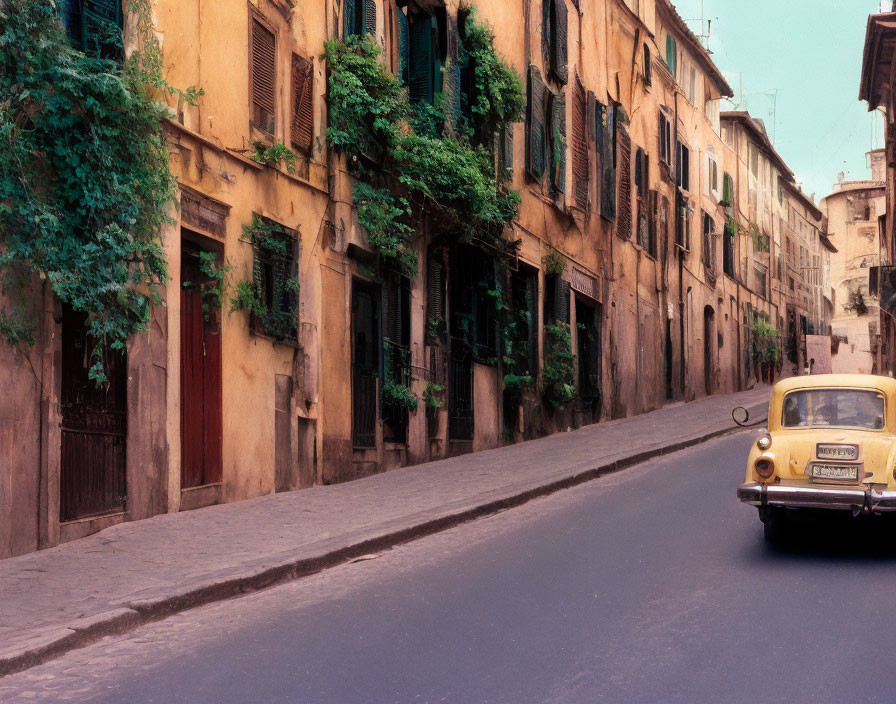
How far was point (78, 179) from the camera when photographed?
30.6ft

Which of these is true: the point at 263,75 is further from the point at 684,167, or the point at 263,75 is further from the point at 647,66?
the point at 684,167

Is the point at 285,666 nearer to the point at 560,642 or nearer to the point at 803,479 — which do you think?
the point at 560,642

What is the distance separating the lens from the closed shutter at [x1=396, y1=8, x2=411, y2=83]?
644 inches

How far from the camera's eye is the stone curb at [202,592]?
626cm

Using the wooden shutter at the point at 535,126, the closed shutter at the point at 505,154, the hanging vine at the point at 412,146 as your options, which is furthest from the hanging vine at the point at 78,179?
the wooden shutter at the point at 535,126

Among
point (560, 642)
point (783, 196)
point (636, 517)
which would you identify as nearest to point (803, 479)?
point (636, 517)

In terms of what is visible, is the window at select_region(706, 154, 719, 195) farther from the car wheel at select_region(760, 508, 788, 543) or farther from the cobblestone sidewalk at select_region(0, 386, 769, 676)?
the car wheel at select_region(760, 508, 788, 543)

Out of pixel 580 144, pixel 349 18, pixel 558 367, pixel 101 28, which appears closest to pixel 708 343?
pixel 580 144

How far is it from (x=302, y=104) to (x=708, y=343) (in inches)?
1011

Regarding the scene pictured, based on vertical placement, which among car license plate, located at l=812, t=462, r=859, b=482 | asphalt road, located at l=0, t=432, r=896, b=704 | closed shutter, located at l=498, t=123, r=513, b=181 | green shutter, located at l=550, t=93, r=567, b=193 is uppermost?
green shutter, located at l=550, t=93, r=567, b=193

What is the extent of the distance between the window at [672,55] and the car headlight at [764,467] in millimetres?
24983

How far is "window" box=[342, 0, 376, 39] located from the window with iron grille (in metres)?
1.75

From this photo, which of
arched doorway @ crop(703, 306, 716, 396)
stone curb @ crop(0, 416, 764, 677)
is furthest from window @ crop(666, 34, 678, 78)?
stone curb @ crop(0, 416, 764, 677)

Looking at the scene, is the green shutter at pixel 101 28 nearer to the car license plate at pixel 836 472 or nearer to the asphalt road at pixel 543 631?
the asphalt road at pixel 543 631
